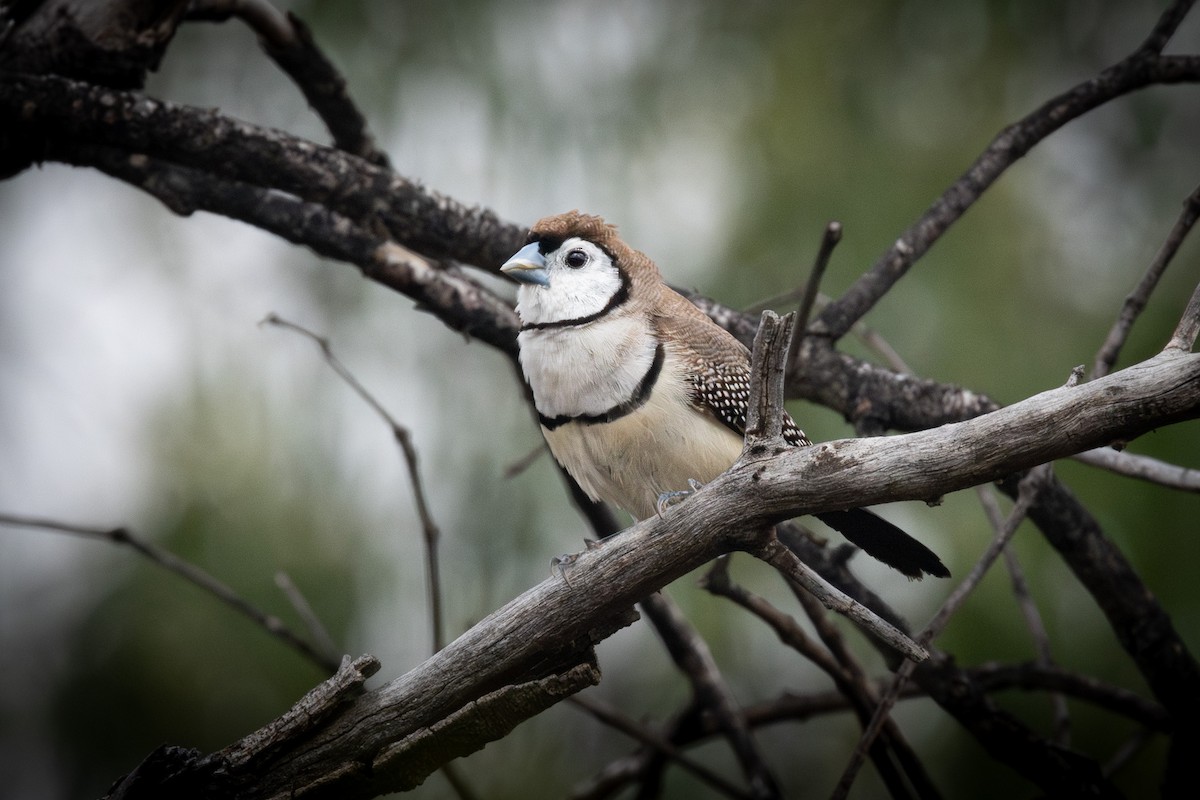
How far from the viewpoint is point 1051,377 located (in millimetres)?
3777

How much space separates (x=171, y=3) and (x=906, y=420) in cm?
263

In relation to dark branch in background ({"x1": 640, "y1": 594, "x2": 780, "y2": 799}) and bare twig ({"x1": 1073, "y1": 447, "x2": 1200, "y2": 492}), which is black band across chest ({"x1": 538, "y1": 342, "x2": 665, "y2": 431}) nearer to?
dark branch in background ({"x1": 640, "y1": 594, "x2": 780, "y2": 799})

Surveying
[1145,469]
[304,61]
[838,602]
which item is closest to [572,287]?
[838,602]

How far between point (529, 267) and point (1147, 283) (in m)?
1.64

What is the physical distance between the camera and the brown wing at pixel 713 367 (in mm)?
2715

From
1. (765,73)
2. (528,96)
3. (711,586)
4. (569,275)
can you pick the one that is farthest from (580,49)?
(711,586)

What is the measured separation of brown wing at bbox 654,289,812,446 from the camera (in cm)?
271

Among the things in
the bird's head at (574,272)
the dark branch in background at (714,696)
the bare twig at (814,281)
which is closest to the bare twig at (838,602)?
the bare twig at (814,281)

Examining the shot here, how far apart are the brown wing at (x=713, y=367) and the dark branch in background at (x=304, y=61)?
56.6 inches

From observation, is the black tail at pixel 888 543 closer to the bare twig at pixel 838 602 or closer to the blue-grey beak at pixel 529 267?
the bare twig at pixel 838 602

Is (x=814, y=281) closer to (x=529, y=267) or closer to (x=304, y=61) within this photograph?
(x=529, y=267)

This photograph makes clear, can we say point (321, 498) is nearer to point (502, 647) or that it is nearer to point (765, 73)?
point (502, 647)

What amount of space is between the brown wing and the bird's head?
13 centimetres

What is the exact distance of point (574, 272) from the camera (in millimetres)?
2906
